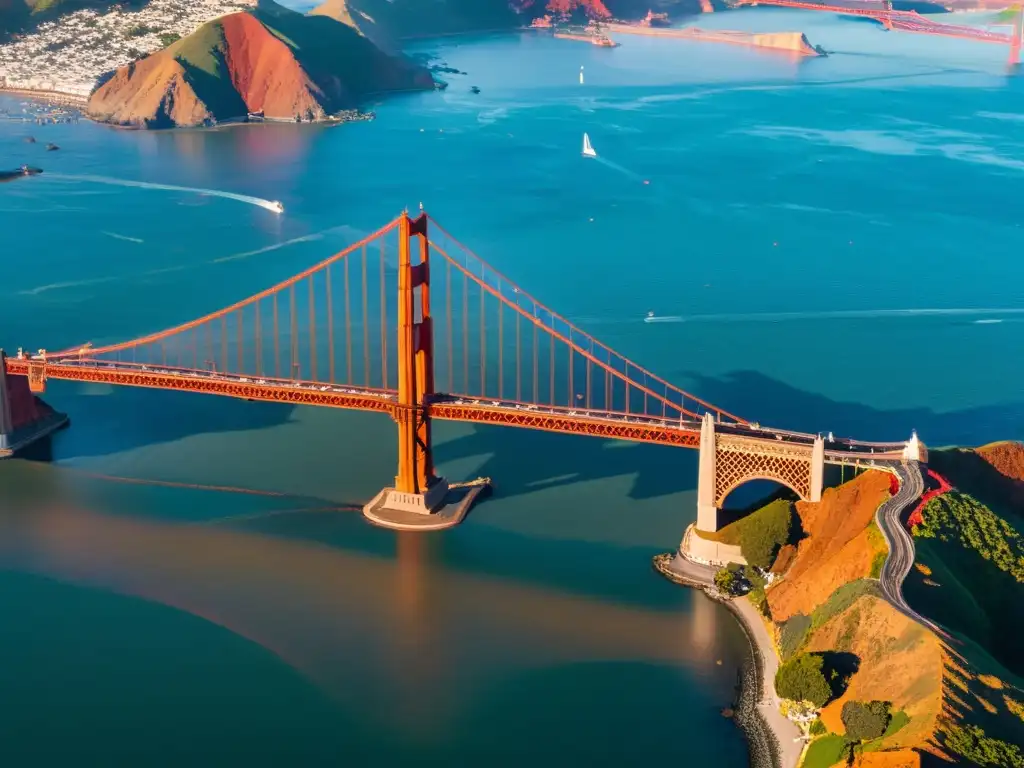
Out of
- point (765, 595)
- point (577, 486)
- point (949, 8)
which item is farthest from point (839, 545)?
point (949, 8)

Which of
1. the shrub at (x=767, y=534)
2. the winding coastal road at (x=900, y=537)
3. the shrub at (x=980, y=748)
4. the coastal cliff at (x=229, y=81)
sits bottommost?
the shrub at (x=980, y=748)

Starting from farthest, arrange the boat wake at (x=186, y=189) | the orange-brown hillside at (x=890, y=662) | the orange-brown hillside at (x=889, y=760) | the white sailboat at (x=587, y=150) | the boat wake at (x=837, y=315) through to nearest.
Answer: the white sailboat at (x=587, y=150) < the boat wake at (x=186, y=189) < the boat wake at (x=837, y=315) < the orange-brown hillside at (x=890, y=662) < the orange-brown hillside at (x=889, y=760)

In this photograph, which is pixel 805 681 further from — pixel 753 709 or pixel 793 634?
pixel 793 634

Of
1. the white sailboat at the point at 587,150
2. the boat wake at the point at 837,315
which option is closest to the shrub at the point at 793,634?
the boat wake at the point at 837,315

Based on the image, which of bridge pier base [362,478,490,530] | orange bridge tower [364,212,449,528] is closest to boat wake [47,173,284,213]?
orange bridge tower [364,212,449,528]

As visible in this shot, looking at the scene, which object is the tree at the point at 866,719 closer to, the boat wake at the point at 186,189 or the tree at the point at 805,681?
the tree at the point at 805,681

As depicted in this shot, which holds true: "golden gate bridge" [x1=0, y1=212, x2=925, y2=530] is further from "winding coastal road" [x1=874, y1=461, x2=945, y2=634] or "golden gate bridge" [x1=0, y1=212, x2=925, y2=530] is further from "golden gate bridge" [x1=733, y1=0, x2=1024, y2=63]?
"golden gate bridge" [x1=733, y1=0, x2=1024, y2=63]

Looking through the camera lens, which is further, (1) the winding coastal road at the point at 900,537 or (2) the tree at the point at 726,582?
(2) the tree at the point at 726,582
